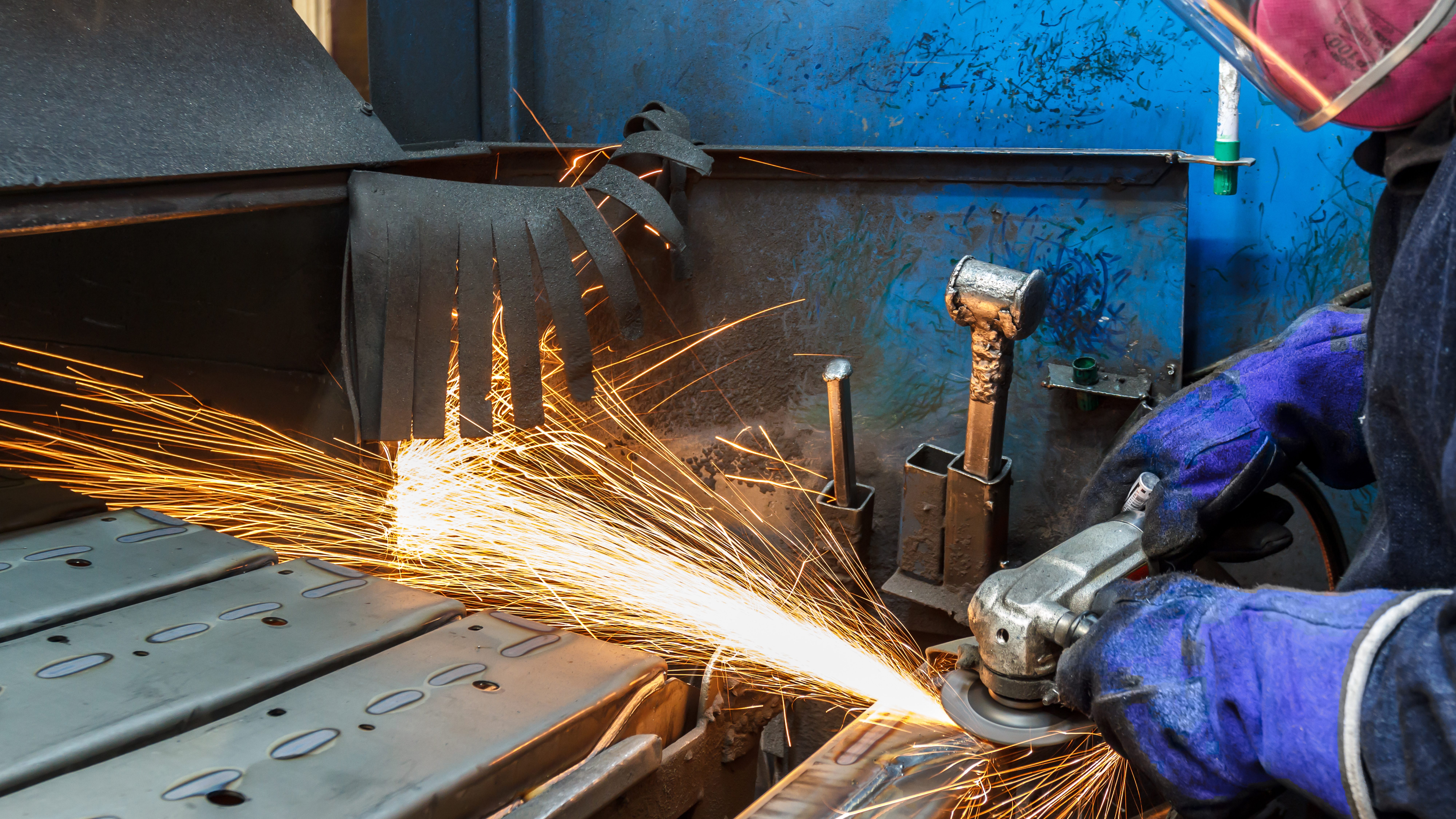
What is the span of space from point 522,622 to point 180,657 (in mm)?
532

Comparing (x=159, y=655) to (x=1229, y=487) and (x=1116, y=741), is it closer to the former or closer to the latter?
(x=1116, y=741)

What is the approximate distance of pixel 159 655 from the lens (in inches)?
60.7

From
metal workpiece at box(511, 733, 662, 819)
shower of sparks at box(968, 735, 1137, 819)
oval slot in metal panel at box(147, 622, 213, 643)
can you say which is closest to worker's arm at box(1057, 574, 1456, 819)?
shower of sparks at box(968, 735, 1137, 819)

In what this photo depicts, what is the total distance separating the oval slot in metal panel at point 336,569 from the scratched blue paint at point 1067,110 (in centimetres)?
144

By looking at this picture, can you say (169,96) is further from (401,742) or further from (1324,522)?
(1324,522)

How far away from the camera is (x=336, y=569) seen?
192cm

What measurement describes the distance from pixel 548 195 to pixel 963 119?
3.46ft

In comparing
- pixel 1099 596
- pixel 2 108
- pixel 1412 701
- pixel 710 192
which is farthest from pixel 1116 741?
pixel 2 108

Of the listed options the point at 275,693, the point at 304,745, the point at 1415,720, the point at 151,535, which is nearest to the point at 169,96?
the point at 151,535

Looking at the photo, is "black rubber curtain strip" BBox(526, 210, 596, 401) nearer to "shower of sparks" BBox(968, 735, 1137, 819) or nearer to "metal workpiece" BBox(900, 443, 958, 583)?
"metal workpiece" BBox(900, 443, 958, 583)

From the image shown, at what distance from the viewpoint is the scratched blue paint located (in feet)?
7.19

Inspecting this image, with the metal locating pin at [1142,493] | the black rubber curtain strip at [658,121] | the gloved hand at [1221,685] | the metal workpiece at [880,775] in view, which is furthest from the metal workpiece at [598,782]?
the black rubber curtain strip at [658,121]

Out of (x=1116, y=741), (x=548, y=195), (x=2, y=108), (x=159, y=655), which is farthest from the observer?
(x=548, y=195)

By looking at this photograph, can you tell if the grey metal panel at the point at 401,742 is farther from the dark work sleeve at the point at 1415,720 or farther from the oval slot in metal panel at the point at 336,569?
the dark work sleeve at the point at 1415,720
